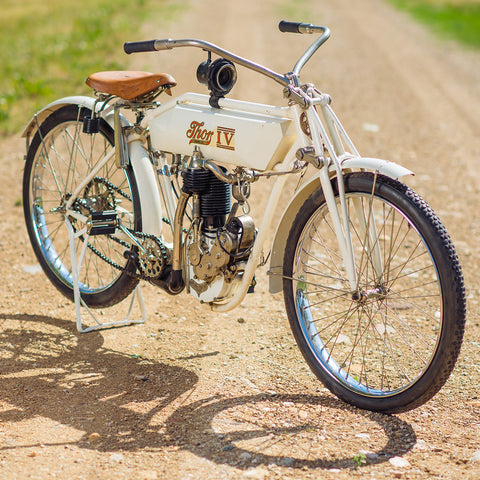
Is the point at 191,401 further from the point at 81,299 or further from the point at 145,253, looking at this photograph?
the point at 81,299

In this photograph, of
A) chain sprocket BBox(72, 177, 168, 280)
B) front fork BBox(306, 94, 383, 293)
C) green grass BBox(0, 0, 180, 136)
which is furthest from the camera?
green grass BBox(0, 0, 180, 136)

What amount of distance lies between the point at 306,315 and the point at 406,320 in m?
1.21

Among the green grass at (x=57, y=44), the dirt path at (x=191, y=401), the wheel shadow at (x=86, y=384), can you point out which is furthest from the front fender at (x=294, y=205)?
the green grass at (x=57, y=44)

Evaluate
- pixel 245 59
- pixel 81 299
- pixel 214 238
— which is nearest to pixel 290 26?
pixel 245 59

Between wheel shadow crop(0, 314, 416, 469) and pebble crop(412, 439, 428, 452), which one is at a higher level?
pebble crop(412, 439, 428, 452)

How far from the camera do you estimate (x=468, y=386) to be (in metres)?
3.95

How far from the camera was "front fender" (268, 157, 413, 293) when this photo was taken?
11.0 ft

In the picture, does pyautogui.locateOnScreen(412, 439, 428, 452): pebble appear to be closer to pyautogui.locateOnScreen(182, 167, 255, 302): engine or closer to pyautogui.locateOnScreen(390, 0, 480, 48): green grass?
pyautogui.locateOnScreen(182, 167, 255, 302): engine

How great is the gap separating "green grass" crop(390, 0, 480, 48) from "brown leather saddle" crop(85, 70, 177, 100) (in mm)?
13992

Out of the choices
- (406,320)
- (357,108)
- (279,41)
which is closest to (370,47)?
(279,41)

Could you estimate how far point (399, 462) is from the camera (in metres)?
3.22

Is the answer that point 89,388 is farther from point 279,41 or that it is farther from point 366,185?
point 279,41

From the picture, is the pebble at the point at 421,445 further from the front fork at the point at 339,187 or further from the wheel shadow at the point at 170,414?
the front fork at the point at 339,187

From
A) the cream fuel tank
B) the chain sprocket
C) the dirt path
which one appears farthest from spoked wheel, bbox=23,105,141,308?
the cream fuel tank
